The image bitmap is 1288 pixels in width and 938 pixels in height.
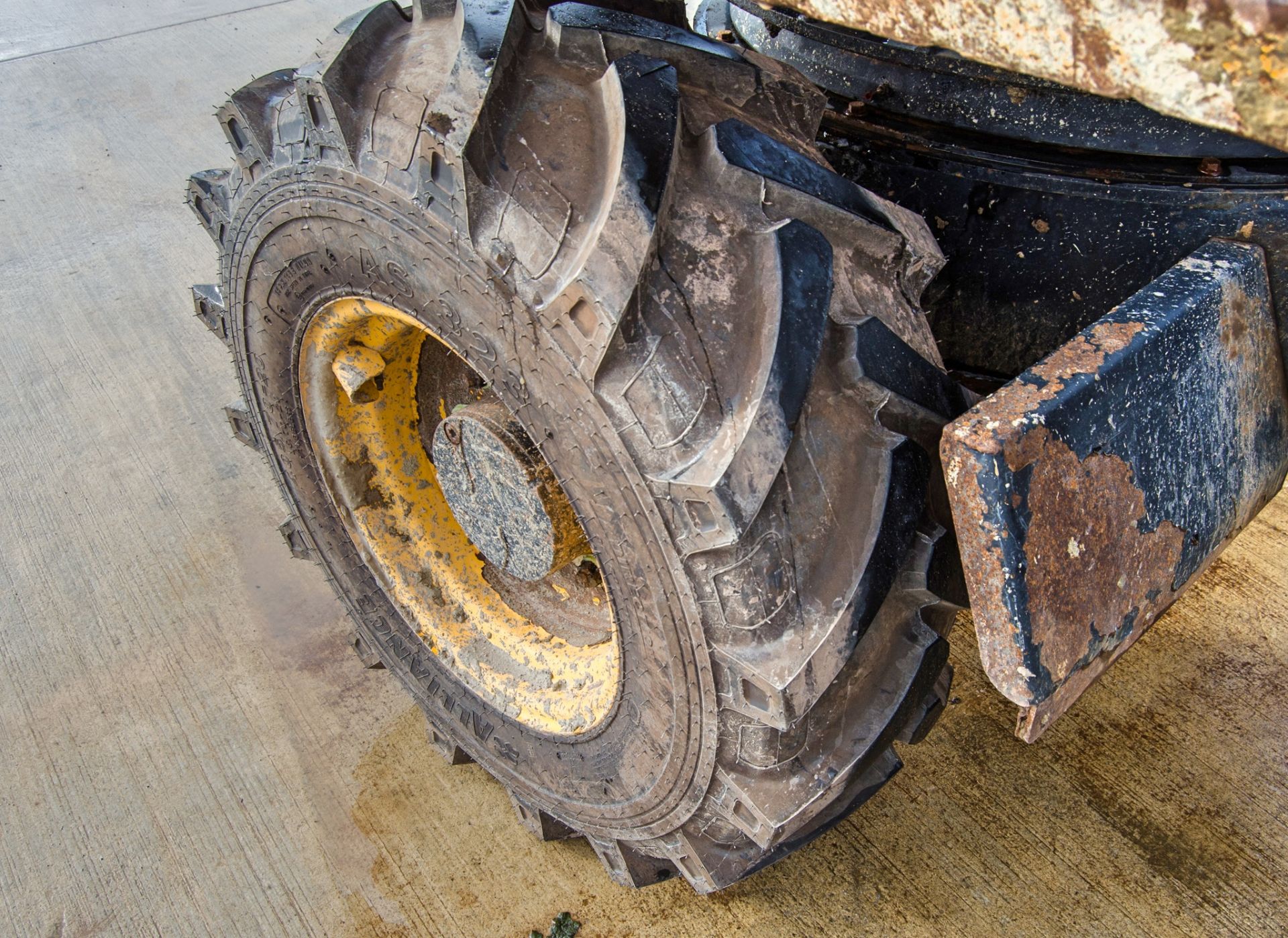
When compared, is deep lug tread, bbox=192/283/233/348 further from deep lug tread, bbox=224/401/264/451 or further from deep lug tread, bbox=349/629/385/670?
deep lug tread, bbox=349/629/385/670

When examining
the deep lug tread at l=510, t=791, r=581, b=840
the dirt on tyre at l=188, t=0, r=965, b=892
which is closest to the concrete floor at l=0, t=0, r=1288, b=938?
the deep lug tread at l=510, t=791, r=581, b=840

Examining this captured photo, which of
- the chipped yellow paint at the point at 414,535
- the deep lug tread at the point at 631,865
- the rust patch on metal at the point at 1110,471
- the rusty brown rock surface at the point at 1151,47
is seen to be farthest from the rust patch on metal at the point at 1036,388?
the deep lug tread at the point at 631,865

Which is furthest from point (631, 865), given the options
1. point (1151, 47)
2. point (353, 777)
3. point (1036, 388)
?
point (1151, 47)

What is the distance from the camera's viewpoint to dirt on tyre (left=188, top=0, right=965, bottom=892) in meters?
1.06

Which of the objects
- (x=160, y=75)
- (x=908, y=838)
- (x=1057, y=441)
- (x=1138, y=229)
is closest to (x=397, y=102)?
(x=1057, y=441)

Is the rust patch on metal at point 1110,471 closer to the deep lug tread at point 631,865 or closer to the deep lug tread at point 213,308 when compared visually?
the deep lug tread at point 631,865

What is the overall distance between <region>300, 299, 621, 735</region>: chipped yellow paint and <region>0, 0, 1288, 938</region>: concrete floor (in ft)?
0.94

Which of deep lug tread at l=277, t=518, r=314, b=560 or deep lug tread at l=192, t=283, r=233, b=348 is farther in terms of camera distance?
deep lug tread at l=277, t=518, r=314, b=560

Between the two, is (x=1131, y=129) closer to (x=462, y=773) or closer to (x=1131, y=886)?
(x=1131, y=886)

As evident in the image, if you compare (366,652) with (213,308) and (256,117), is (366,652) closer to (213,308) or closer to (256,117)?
(213,308)

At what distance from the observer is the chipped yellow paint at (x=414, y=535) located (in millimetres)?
1637

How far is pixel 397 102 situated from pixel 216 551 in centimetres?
153

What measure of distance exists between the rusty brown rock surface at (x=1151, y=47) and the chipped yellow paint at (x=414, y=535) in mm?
1059

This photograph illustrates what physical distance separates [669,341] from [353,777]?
1.27 m
